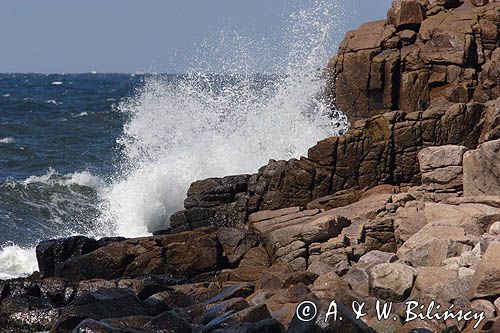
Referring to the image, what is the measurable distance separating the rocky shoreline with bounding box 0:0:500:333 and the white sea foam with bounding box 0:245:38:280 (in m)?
1.55

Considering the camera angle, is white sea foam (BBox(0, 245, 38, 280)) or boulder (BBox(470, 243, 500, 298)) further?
white sea foam (BBox(0, 245, 38, 280))

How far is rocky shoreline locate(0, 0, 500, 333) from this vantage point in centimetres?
952

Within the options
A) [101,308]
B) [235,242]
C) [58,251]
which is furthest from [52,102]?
[101,308]

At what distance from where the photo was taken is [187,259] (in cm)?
1311

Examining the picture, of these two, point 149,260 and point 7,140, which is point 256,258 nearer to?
point 149,260

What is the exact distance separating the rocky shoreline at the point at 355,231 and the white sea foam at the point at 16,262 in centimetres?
155

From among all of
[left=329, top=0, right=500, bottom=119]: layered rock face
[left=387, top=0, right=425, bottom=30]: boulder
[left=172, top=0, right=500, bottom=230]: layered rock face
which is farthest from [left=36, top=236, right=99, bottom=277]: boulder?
[left=387, top=0, right=425, bottom=30]: boulder

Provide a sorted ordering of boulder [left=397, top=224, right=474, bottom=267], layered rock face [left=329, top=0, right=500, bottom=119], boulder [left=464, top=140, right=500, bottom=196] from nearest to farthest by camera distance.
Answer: boulder [left=397, top=224, right=474, bottom=267] < boulder [left=464, top=140, right=500, bottom=196] < layered rock face [left=329, top=0, right=500, bottom=119]

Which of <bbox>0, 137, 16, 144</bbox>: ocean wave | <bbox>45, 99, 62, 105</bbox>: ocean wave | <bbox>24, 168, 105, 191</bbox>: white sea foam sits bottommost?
<bbox>45, 99, 62, 105</bbox>: ocean wave

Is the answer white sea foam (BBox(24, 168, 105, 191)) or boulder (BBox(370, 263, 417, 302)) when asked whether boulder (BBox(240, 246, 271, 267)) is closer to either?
boulder (BBox(370, 263, 417, 302))

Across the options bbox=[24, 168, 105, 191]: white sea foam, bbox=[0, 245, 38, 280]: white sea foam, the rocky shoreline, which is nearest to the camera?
the rocky shoreline

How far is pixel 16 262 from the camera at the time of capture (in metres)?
16.0

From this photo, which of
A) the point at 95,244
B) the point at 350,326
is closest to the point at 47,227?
the point at 95,244

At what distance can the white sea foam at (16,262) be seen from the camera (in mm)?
15363
